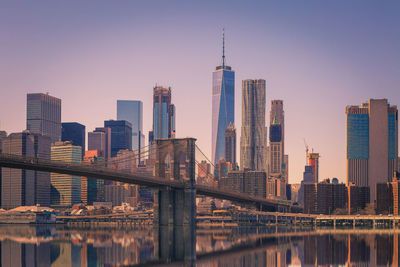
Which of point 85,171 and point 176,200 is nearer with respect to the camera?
point 85,171

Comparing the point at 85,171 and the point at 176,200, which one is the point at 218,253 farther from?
the point at 176,200

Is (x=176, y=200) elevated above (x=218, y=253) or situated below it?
above

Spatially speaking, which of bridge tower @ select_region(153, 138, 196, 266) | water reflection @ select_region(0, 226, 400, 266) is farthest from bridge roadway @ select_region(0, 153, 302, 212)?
water reflection @ select_region(0, 226, 400, 266)

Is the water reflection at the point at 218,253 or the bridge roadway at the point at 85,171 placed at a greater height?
the bridge roadway at the point at 85,171

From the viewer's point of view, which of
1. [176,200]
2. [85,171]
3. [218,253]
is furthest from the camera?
[176,200]

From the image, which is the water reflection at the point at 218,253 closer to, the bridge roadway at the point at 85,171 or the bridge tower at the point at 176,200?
the bridge tower at the point at 176,200

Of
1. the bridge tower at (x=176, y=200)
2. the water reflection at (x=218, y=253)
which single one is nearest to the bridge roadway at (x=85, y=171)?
the bridge tower at (x=176, y=200)

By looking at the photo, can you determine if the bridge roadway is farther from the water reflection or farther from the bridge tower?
the water reflection

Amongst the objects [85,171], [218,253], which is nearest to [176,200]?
[85,171]

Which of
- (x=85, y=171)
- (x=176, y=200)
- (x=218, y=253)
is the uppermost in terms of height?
(x=85, y=171)

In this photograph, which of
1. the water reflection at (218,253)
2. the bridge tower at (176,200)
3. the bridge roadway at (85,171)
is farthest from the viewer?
the bridge tower at (176,200)

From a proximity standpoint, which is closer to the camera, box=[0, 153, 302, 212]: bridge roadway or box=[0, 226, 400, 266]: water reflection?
box=[0, 226, 400, 266]: water reflection

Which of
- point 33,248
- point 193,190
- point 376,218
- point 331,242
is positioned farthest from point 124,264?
point 376,218

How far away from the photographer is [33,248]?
73062mm
